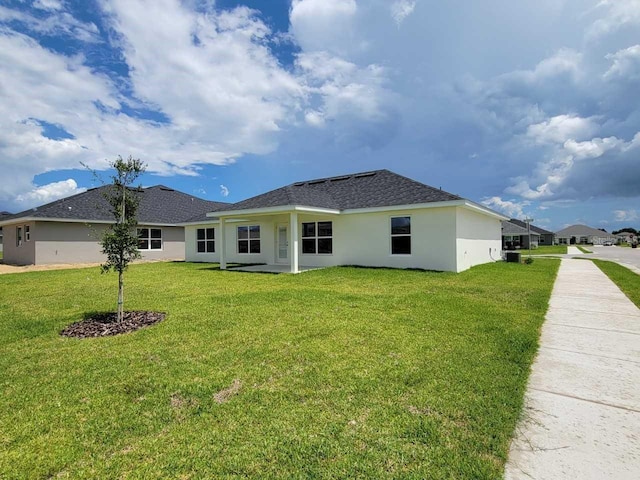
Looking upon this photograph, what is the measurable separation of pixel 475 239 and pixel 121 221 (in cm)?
1565

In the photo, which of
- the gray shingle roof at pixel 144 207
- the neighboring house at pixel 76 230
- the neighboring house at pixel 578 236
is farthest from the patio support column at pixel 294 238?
the neighboring house at pixel 578 236

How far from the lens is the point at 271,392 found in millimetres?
3455

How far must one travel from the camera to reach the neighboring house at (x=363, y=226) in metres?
13.8

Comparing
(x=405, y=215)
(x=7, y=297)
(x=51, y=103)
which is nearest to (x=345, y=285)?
(x=405, y=215)

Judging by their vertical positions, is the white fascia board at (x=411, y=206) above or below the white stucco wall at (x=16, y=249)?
above

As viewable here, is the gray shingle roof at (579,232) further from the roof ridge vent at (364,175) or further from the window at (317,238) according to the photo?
the window at (317,238)

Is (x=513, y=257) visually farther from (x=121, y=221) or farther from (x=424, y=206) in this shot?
(x=121, y=221)

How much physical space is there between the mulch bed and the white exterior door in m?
11.0

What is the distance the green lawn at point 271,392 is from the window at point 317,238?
9095 mm

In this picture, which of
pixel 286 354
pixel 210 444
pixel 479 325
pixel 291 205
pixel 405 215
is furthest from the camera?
pixel 405 215

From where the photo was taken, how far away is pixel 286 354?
4.56 m

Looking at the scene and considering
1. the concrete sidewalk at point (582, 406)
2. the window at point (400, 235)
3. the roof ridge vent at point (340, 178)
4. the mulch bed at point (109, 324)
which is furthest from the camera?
the roof ridge vent at point (340, 178)

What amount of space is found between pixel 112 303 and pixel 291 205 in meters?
7.25

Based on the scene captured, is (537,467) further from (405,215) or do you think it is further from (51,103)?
(51,103)
